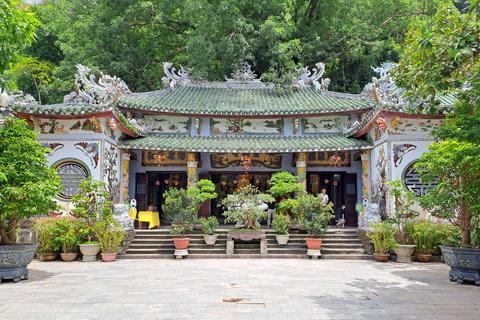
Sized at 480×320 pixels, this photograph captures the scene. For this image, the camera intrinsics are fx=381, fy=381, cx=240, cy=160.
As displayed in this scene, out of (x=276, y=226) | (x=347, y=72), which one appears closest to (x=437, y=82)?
(x=276, y=226)

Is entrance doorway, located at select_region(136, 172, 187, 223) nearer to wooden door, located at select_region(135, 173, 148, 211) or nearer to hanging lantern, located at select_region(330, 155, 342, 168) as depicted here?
wooden door, located at select_region(135, 173, 148, 211)

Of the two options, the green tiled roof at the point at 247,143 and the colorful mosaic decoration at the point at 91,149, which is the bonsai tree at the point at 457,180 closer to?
the green tiled roof at the point at 247,143

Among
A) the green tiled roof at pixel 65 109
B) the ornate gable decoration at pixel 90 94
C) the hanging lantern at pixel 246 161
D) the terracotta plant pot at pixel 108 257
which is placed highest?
the ornate gable decoration at pixel 90 94

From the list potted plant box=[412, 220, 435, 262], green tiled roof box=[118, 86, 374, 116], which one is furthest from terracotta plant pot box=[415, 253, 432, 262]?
green tiled roof box=[118, 86, 374, 116]

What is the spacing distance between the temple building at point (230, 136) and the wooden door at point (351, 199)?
33 millimetres

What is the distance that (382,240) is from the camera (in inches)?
373

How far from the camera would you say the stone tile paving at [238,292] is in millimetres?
4641

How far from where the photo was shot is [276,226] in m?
10.6

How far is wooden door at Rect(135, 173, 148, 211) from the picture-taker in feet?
43.4

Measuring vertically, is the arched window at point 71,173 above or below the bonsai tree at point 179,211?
above

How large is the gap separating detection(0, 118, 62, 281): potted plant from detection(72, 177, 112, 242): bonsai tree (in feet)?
6.78

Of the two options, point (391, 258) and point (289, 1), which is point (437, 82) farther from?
point (289, 1)

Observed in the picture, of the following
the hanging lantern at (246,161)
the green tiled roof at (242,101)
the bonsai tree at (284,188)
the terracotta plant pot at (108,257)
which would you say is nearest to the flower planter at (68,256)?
the terracotta plant pot at (108,257)

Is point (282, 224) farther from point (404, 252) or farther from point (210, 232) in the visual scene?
point (404, 252)
